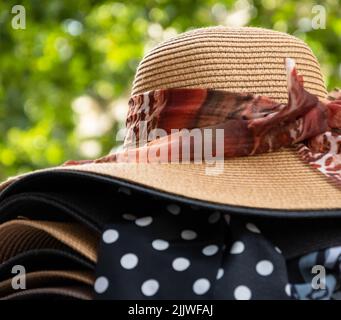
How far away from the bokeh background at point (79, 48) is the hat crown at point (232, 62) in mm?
2287

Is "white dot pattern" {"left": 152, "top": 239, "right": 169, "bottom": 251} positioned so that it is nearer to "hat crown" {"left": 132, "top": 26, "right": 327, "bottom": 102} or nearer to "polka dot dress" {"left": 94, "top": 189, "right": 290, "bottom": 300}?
"polka dot dress" {"left": 94, "top": 189, "right": 290, "bottom": 300}

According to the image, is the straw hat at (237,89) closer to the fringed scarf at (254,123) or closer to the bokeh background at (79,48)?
the fringed scarf at (254,123)

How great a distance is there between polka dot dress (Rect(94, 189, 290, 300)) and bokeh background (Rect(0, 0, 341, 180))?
251cm

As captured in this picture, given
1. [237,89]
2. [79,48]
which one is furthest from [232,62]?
[79,48]

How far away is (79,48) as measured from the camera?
3.75m

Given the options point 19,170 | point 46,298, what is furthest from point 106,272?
point 19,170

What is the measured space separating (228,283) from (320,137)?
0.82 feet

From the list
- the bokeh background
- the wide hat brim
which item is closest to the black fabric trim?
the wide hat brim

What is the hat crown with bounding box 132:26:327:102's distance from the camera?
0.85 meters

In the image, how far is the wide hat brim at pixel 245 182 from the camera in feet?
2.26

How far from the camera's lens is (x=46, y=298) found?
2.37ft

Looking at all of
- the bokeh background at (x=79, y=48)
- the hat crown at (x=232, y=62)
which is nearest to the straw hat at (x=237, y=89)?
the hat crown at (x=232, y=62)
